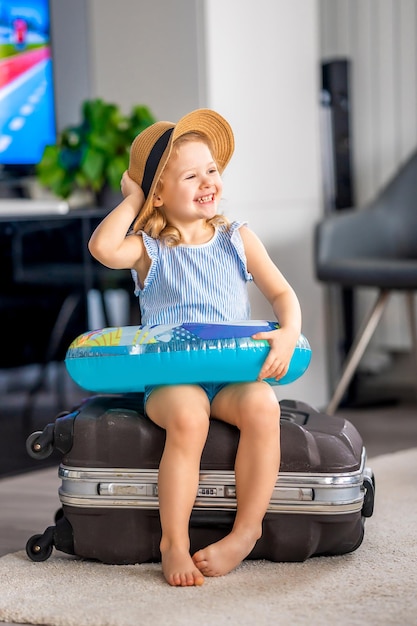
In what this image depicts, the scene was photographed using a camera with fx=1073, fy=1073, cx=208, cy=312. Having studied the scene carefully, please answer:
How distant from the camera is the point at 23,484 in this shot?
2.80m

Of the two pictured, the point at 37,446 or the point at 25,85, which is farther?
the point at 25,85

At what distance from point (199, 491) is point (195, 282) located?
397 millimetres

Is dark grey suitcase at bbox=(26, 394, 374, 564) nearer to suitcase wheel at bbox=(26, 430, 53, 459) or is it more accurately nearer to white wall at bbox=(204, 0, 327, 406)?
suitcase wheel at bbox=(26, 430, 53, 459)

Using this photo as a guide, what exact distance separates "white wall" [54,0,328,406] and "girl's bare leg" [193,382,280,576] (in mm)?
1495

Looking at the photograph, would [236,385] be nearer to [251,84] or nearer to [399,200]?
[251,84]

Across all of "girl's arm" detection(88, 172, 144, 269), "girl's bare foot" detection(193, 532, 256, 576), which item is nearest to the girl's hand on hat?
"girl's arm" detection(88, 172, 144, 269)

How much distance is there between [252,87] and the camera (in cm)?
342

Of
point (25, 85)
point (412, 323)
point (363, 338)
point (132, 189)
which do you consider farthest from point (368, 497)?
point (25, 85)

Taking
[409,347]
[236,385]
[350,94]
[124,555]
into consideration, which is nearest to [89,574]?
[124,555]

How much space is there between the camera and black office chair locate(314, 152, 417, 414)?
3342mm

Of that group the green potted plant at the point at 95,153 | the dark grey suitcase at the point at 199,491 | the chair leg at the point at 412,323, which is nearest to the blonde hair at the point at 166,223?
the dark grey suitcase at the point at 199,491

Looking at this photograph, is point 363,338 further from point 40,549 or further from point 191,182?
point 40,549

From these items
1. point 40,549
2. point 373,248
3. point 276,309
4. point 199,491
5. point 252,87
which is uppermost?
point 252,87

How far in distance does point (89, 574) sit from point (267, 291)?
0.64m
